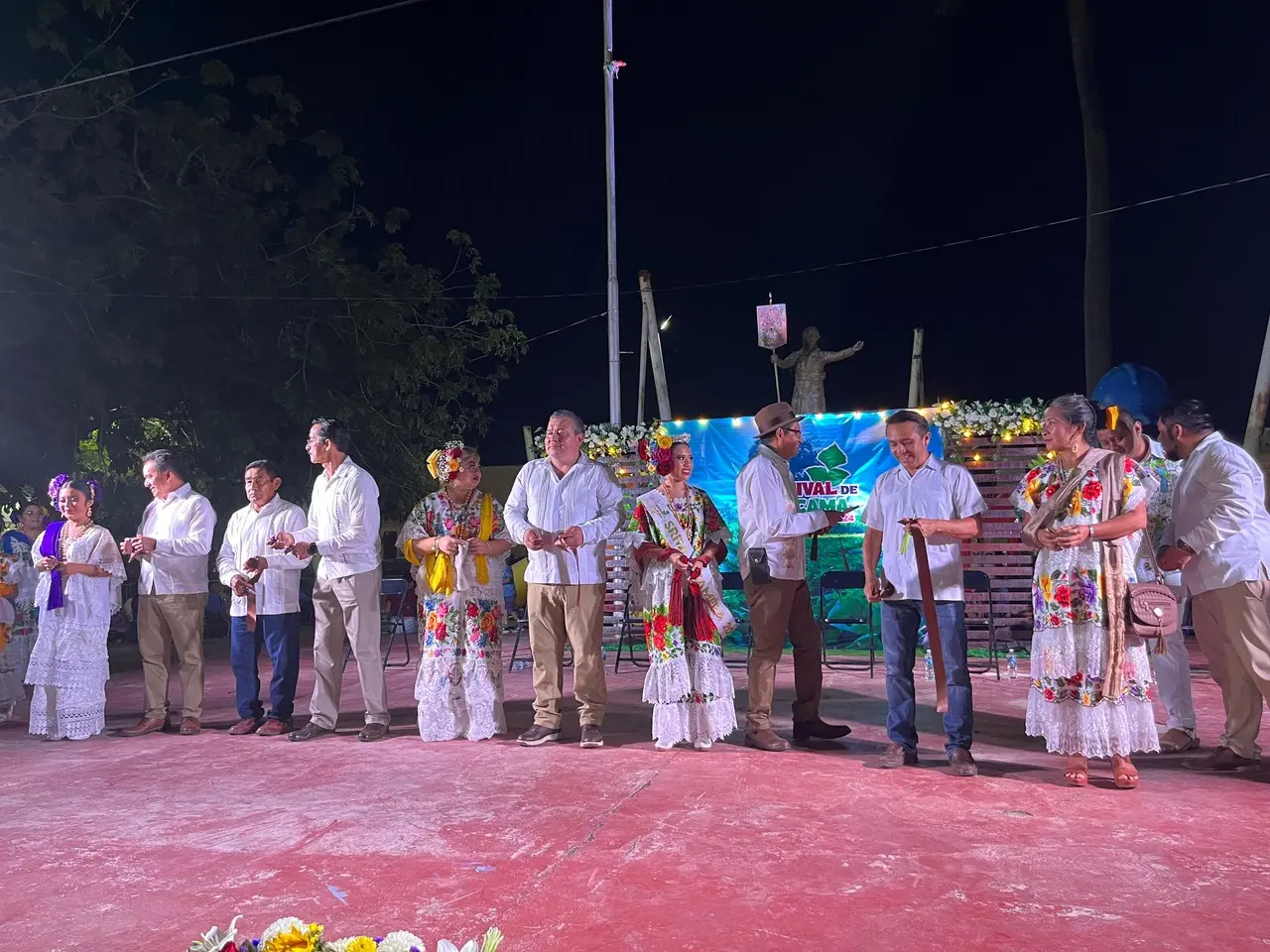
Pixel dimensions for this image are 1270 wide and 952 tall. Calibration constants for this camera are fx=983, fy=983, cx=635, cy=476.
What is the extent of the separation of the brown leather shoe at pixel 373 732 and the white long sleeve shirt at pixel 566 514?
1.30 metres

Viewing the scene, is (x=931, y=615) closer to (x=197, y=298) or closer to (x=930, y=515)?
(x=930, y=515)

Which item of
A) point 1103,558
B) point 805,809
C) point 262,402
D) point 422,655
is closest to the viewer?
point 805,809

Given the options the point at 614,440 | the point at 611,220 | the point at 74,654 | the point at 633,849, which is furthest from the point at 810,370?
the point at 633,849

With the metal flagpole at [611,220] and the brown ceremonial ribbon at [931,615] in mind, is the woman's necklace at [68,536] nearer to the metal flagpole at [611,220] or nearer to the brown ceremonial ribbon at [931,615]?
the brown ceremonial ribbon at [931,615]

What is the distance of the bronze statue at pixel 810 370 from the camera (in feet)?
45.9

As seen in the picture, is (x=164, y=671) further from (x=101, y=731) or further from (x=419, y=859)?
(x=419, y=859)

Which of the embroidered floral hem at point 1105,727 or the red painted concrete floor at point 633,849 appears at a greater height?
the embroidered floral hem at point 1105,727

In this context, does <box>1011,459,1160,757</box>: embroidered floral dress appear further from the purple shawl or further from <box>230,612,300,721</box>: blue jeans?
the purple shawl

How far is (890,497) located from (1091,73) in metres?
11.1

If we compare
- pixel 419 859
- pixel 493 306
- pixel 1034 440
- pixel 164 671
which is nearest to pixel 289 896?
pixel 419 859

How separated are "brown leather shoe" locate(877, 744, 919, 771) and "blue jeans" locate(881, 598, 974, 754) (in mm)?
24

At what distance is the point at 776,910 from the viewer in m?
2.96

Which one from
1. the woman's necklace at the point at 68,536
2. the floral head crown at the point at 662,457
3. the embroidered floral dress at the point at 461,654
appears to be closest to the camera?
the floral head crown at the point at 662,457

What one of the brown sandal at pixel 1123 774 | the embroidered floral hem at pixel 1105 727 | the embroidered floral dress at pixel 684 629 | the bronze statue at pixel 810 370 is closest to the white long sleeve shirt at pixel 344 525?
the embroidered floral dress at pixel 684 629
